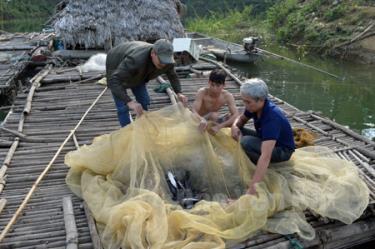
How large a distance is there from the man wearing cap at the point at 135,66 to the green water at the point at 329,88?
18.5ft

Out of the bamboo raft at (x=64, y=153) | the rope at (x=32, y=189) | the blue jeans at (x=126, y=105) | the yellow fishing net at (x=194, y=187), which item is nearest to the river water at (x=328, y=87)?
the bamboo raft at (x=64, y=153)

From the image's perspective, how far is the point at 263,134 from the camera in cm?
A: 301

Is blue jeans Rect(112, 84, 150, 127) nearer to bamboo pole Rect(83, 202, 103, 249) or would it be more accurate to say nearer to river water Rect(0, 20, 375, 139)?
bamboo pole Rect(83, 202, 103, 249)

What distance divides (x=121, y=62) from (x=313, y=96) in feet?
27.1

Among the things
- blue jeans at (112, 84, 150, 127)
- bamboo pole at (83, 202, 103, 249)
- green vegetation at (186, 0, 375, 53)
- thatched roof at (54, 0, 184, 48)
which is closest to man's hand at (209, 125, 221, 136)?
blue jeans at (112, 84, 150, 127)

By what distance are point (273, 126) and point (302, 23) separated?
17014 millimetres

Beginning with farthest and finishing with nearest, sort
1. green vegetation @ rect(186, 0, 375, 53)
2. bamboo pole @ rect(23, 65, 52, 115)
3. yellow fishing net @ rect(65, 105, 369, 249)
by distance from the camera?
green vegetation @ rect(186, 0, 375, 53) < bamboo pole @ rect(23, 65, 52, 115) < yellow fishing net @ rect(65, 105, 369, 249)

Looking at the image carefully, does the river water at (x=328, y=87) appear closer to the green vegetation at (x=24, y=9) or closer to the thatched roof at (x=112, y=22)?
the thatched roof at (x=112, y=22)

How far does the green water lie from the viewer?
9.53 metres

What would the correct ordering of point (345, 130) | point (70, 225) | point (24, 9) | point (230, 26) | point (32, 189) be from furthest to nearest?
point (24, 9) → point (230, 26) → point (345, 130) → point (32, 189) → point (70, 225)

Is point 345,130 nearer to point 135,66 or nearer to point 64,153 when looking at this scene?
point 135,66

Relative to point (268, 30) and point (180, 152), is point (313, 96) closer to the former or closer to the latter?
point (180, 152)

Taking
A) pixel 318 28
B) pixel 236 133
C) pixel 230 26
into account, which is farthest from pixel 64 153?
pixel 230 26

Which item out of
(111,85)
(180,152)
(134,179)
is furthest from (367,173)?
(111,85)
